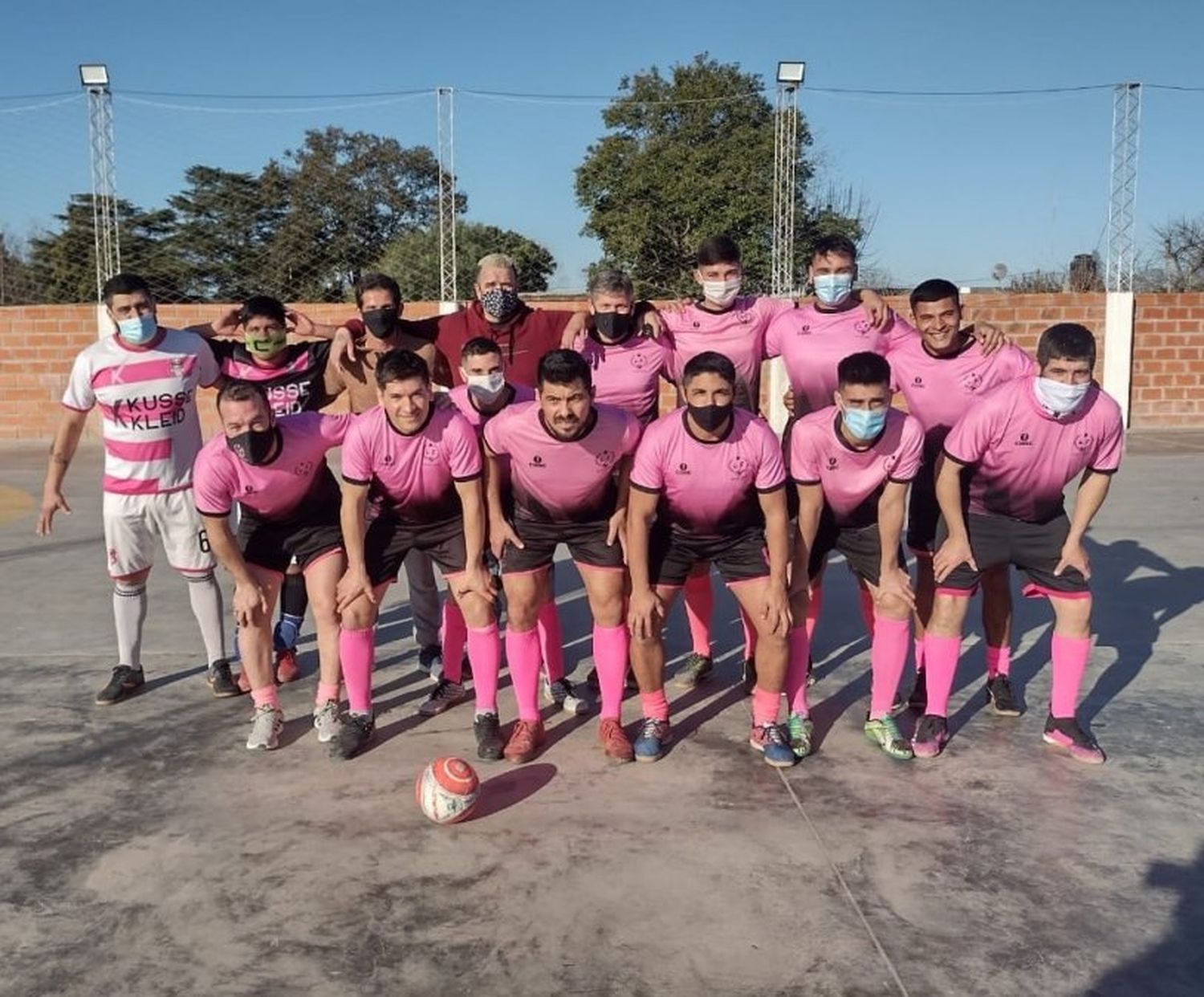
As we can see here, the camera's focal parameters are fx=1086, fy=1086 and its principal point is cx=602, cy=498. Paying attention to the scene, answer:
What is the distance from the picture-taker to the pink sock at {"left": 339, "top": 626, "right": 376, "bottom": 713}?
463 cm

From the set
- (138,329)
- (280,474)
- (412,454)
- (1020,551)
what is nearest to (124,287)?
(138,329)

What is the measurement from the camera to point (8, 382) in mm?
15773

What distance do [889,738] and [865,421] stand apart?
51.8 inches

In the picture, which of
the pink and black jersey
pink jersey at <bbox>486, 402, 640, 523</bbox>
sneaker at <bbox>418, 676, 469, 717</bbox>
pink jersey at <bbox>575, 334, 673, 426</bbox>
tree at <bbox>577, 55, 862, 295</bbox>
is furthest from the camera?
tree at <bbox>577, 55, 862, 295</bbox>

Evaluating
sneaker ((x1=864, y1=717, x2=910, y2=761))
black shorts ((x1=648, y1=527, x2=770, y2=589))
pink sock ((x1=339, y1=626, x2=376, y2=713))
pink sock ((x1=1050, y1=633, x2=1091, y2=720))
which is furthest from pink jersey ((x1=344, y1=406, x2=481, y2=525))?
pink sock ((x1=1050, y1=633, x2=1091, y2=720))

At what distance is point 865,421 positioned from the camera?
4332mm

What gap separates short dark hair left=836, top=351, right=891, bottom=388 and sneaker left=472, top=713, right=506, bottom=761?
2011mm

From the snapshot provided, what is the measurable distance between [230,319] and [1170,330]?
1475 centimetres

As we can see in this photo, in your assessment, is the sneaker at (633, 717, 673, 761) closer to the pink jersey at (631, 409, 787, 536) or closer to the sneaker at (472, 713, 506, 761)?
the sneaker at (472, 713, 506, 761)

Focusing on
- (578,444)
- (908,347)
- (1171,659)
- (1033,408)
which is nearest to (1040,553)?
(1033,408)

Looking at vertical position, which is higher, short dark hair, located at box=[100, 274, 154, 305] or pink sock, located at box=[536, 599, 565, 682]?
short dark hair, located at box=[100, 274, 154, 305]

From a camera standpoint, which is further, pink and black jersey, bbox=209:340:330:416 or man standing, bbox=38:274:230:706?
pink and black jersey, bbox=209:340:330:416

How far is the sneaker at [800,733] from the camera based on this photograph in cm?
447

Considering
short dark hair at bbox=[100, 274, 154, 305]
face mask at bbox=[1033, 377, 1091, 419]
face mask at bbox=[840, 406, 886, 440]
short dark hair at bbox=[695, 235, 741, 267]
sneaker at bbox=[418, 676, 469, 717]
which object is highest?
short dark hair at bbox=[695, 235, 741, 267]
